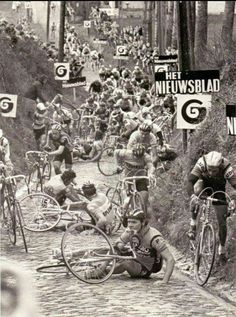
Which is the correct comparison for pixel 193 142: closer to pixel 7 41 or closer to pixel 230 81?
pixel 230 81

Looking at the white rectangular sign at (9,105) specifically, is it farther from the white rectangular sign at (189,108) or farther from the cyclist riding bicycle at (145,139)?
the white rectangular sign at (189,108)

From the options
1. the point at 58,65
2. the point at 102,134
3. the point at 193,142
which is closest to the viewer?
the point at 193,142

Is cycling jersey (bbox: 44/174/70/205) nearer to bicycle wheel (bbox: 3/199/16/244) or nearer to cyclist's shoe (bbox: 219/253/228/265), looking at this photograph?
bicycle wheel (bbox: 3/199/16/244)

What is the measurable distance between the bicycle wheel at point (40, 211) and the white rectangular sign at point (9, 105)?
7.49ft

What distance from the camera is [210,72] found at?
59.9 feet

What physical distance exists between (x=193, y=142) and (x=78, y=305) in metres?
7.13

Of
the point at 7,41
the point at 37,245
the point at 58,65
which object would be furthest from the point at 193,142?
the point at 7,41

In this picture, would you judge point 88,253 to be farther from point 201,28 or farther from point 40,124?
point 201,28

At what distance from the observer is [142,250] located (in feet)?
49.0

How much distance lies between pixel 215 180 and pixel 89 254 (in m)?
1.92

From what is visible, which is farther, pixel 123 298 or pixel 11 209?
pixel 11 209

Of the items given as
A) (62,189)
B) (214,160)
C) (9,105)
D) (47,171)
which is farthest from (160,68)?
(214,160)

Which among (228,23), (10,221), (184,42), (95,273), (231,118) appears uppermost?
(228,23)

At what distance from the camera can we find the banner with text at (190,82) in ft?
59.8
